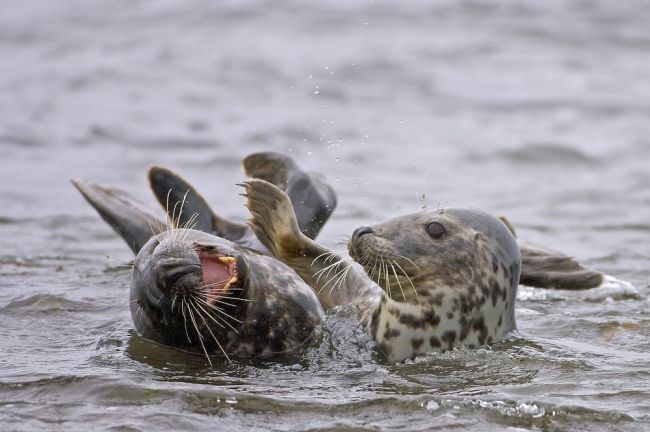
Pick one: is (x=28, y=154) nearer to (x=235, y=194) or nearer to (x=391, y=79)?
(x=235, y=194)

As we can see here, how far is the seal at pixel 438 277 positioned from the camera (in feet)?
19.9

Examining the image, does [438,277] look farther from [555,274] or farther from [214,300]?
[555,274]

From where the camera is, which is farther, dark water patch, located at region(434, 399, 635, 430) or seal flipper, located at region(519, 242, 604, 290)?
seal flipper, located at region(519, 242, 604, 290)

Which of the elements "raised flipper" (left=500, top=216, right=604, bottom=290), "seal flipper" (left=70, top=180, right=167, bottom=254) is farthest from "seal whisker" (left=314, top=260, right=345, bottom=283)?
"raised flipper" (left=500, top=216, right=604, bottom=290)

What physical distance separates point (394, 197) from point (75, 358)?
5601 mm

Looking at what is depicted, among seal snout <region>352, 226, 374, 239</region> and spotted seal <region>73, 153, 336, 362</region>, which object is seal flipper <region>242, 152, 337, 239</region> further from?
seal snout <region>352, 226, 374, 239</region>

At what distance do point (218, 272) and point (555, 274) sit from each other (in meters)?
2.74

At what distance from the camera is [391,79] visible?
16.1 metres

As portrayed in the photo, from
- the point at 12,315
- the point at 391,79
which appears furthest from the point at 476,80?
the point at 12,315

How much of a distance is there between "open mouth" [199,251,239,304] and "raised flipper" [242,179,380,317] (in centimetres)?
71

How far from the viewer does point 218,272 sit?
234 inches

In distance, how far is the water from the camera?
5.41 meters

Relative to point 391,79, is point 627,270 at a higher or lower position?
lower

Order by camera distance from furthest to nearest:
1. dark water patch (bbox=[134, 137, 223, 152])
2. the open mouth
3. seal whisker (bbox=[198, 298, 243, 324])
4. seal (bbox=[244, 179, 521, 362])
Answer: dark water patch (bbox=[134, 137, 223, 152])
seal (bbox=[244, 179, 521, 362])
the open mouth
seal whisker (bbox=[198, 298, 243, 324])
